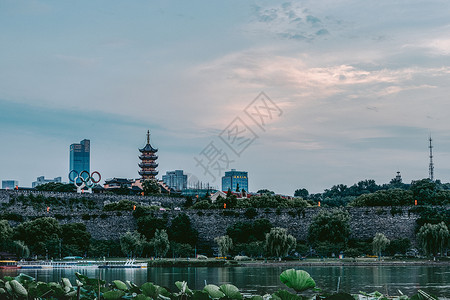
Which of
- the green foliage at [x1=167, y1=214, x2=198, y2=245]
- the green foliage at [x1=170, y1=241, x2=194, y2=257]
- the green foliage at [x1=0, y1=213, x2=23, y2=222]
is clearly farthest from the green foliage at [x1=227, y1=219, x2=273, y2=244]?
the green foliage at [x1=0, y1=213, x2=23, y2=222]

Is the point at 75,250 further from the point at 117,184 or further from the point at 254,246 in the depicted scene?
the point at 117,184

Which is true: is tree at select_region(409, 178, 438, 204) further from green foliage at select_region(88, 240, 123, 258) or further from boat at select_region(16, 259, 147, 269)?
green foliage at select_region(88, 240, 123, 258)

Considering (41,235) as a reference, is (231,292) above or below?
above

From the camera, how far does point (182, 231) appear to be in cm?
6875

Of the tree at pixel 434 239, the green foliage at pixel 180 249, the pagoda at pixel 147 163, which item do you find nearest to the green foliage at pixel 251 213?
the green foliage at pixel 180 249

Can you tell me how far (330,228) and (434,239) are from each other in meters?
10.8

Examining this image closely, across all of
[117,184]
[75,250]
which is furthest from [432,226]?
[117,184]

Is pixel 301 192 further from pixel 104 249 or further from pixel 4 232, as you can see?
pixel 4 232

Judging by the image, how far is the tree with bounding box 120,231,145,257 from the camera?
6525 cm

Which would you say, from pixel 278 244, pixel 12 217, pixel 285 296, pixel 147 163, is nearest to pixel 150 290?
pixel 285 296

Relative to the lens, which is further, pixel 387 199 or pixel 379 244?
pixel 387 199

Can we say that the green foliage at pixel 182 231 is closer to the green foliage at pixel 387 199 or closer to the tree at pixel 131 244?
the tree at pixel 131 244

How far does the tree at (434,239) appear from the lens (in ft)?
183

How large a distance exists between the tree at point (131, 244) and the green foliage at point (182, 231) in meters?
3.96
